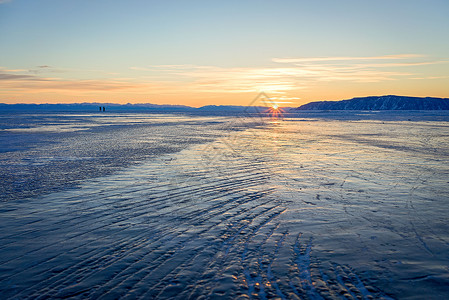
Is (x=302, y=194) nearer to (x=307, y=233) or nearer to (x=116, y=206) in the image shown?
(x=307, y=233)

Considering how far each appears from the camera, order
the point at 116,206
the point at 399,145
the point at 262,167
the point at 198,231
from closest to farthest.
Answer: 1. the point at 198,231
2. the point at 116,206
3. the point at 262,167
4. the point at 399,145

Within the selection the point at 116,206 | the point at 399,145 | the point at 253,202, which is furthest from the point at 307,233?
the point at 399,145

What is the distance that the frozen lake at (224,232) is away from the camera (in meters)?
5.57

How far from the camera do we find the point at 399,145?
24.5 meters

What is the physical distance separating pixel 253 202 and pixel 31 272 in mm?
6493

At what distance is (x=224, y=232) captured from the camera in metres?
7.90

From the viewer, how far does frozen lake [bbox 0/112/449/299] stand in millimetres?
5570

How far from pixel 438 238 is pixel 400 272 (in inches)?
88.9

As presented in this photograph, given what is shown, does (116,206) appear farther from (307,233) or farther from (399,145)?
(399,145)

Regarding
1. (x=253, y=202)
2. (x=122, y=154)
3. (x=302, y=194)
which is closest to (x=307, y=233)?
(x=253, y=202)

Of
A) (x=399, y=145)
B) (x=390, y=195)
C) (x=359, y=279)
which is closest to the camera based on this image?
(x=359, y=279)

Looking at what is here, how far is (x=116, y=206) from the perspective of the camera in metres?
9.88

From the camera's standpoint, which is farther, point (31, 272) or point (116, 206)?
point (116, 206)

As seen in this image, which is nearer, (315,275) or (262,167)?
(315,275)
